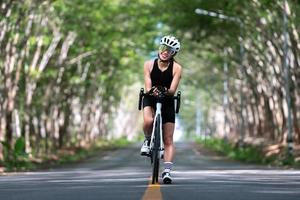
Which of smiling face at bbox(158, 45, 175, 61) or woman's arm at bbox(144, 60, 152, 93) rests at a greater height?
smiling face at bbox(158, 45, 175, 61)

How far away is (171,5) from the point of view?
114ft

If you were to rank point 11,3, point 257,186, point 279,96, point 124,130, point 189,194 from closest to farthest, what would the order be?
point 189,194 < point 257,186 < point 11,3 < point 279,96 < point 124,130

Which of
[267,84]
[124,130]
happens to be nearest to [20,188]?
[267,84]

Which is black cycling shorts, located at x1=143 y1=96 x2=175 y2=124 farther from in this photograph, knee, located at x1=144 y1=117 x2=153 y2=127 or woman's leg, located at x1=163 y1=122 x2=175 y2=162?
knee, located at x1=144 y1=117 x2=153 y2=127

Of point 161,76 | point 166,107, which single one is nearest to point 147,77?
point 161,76

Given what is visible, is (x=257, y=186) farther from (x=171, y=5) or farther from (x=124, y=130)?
(x=124, y=130)

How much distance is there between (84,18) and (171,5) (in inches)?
158

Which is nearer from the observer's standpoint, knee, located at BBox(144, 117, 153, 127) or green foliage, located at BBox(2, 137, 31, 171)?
knee, located at BBox(144, 117, 153, 127)

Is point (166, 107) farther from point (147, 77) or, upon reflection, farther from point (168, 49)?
point (168, 49)

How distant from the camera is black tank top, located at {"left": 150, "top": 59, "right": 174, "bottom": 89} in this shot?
10.9m

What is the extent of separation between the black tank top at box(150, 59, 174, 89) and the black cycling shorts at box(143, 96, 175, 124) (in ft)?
0.69

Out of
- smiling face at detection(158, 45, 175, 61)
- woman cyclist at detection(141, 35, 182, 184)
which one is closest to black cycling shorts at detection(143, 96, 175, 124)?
woman cyclist at detection(141, 35, 182, 184)

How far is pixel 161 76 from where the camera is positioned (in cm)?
1093

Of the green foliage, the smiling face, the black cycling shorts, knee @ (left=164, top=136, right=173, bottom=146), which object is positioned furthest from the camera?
the green foliage
